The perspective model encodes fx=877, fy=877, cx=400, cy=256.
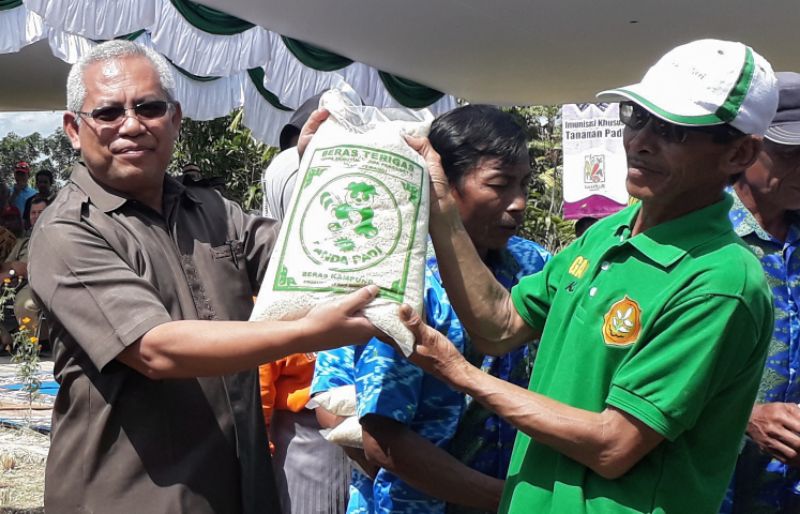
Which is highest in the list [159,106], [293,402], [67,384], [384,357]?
[159,106]

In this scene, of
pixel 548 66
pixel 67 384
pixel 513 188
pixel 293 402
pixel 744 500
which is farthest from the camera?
pixel 548 66

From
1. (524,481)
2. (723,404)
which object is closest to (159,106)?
(524,481)

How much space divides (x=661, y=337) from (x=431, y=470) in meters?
0.64

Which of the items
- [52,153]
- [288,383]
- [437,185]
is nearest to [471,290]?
[437,185]

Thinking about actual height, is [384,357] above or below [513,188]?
below

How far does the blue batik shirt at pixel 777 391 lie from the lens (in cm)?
235

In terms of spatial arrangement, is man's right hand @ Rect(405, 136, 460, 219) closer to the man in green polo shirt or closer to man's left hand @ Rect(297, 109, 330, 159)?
man's left hand @ Rect(297, 109, 330, 159)

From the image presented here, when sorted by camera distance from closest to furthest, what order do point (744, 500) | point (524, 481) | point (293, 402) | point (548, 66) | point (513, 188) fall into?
point (524, 481), point (513, 188), point (744, 500), point (293, 402), point (548, 66)

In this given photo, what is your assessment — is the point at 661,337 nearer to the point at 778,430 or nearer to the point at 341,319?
the point at 341,319

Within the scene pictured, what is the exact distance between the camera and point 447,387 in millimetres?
1984

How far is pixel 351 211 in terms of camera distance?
64.1 inches

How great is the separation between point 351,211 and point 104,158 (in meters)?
0.60

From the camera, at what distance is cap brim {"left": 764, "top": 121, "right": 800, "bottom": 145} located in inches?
91.6

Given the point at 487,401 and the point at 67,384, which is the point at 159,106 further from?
the point at 487,401
